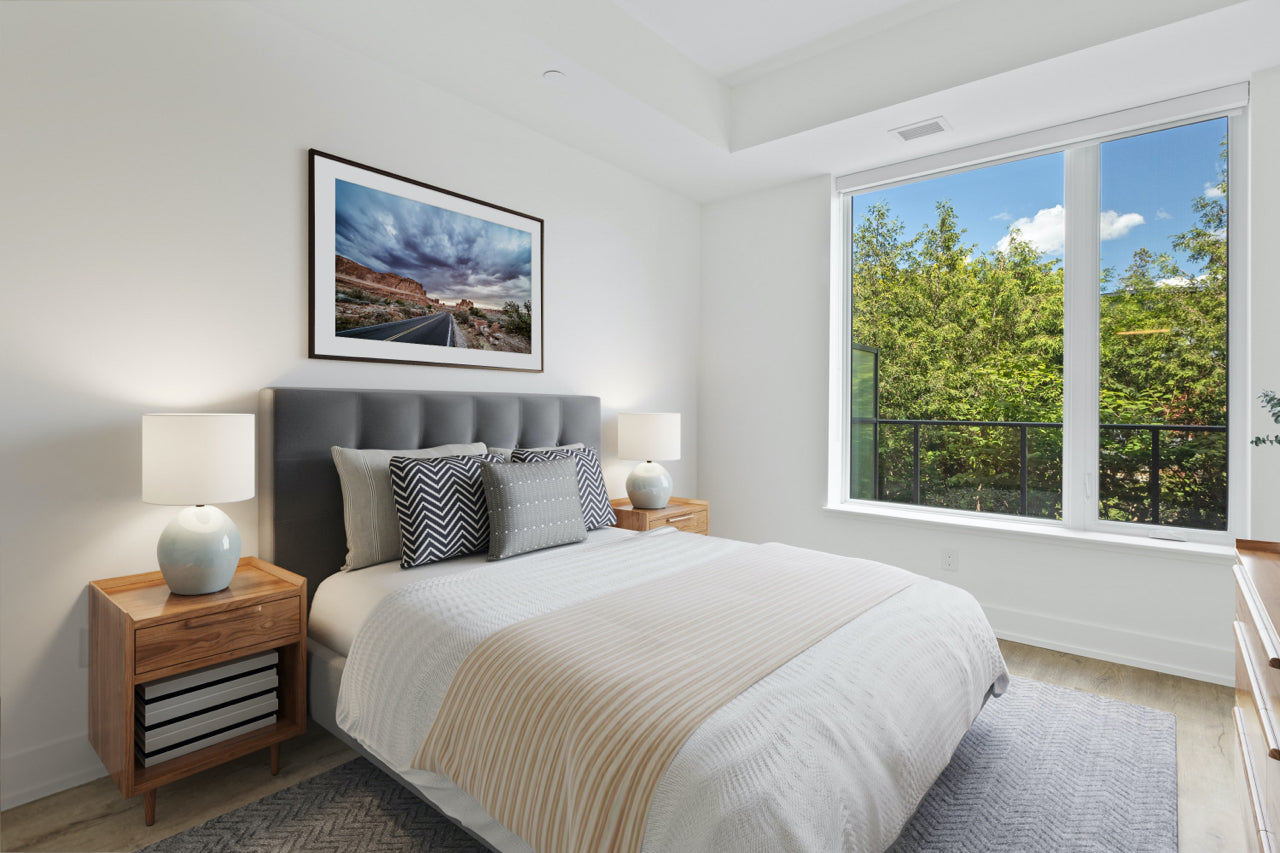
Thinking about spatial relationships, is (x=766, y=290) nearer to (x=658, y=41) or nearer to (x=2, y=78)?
(x=658, y=41)

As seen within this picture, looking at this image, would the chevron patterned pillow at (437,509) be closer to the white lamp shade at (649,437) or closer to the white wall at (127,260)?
the white wall at (127,260)

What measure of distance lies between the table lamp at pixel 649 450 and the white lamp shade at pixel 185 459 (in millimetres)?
2029

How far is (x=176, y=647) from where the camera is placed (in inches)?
72.3

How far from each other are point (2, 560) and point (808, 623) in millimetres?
2347

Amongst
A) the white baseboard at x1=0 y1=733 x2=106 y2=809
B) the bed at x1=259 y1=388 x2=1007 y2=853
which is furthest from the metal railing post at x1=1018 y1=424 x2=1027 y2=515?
the white baseboard at x1=0 y1=733 x2=106 y2=809

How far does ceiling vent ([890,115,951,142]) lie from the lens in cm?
320

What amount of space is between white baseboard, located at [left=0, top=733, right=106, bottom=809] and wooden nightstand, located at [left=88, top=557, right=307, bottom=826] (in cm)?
8

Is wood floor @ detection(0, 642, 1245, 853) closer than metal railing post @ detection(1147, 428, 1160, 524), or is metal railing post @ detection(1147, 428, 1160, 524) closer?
wood floor @ detection(0, 642, 1245, 853)

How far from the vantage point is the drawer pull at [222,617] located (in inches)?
73.5

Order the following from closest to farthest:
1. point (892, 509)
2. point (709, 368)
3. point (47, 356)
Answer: point (47, 356), point (892, 509), point (709, 368)

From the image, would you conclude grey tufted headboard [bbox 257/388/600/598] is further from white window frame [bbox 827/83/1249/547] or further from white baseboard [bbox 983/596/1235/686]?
white baseboard [bbox 983/596/1235/686]

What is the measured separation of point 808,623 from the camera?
1821mm

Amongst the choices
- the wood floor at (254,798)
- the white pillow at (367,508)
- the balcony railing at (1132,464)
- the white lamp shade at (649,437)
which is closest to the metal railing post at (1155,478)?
the balcony railing at (1132,464)

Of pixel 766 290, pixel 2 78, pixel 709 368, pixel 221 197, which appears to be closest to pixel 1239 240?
pixel 766 290
